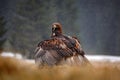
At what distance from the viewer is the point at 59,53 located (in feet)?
3.88

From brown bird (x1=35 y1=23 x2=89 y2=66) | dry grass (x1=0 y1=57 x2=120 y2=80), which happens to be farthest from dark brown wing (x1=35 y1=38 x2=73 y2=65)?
dry grass (x1=0 y1=57 x2=120 y2=80)

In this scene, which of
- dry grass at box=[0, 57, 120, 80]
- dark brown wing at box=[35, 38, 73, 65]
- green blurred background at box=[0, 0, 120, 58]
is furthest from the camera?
green blurred background at box=[0, 0, 120, 58]

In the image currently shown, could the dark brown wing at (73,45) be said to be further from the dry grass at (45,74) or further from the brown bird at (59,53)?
the dry grass at (45,74)

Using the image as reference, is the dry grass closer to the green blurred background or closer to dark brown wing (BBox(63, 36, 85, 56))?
dark brown wing (BBox(63, 36, 85, 56))

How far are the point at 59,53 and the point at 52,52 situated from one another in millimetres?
38

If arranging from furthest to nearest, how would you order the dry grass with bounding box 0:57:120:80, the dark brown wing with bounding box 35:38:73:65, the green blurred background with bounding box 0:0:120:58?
1. the green blurred background with bounding box 0:0:120:58
2. the dark brown wing with bounding box 35:38:73:65
3. the dry grass with bounding box 0:57:120:80

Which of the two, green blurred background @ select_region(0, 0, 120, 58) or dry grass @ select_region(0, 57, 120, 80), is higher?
green blurred background @ select_region(0, 0, 120, 58)

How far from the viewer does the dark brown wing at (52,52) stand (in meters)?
1.16

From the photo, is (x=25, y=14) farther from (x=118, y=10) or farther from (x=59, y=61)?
(x=59, y=61)

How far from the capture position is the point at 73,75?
0.73m

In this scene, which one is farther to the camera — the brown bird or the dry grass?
the brown bird

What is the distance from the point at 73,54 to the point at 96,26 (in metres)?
6.73

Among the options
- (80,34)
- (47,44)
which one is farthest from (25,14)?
(47,44)

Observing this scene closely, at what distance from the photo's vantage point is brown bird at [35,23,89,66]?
1.16 meters
